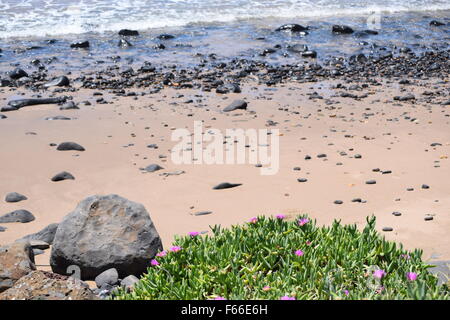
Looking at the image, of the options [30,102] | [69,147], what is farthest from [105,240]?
[30,102]

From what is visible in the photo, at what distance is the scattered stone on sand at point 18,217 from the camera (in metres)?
6.87

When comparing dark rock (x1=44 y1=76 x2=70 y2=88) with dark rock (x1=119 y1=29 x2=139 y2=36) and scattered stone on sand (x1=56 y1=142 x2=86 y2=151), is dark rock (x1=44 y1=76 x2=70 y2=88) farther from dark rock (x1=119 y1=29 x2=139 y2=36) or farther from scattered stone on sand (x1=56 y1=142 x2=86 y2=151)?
dark rock (x1=119 y1=29 x2=139 y2=36)

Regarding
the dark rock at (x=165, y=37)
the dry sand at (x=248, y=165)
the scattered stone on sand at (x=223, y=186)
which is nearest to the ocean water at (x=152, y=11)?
the dark rock at (x=165, y=37)

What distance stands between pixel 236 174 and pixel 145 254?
313 centimetres

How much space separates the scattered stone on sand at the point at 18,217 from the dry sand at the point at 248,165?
0.41 feet

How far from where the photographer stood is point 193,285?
146 inches

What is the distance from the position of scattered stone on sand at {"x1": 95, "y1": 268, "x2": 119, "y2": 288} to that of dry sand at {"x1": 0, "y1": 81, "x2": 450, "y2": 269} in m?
0.83

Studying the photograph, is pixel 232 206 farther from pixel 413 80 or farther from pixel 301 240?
pixel 413 80

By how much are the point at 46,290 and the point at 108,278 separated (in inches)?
60.7

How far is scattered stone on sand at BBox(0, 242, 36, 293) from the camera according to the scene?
4785mm

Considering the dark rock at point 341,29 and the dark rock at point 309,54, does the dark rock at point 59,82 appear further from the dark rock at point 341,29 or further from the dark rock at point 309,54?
the dark rock at point 341,29

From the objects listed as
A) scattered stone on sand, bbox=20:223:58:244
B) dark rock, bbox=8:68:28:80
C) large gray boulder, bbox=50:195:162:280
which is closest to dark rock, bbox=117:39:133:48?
dark rock, bbox=8:68:28:80

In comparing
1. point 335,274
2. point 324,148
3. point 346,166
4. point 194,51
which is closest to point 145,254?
point 335,274
